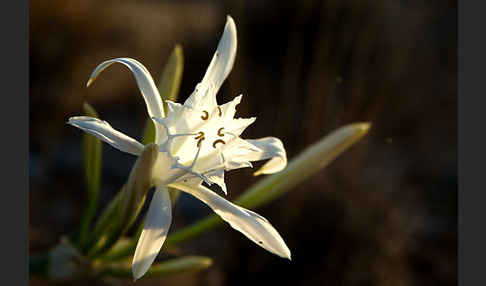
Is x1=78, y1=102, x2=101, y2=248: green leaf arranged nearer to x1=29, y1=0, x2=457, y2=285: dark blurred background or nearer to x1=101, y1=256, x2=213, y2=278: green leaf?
x1=101, y1=256, x2=213, y2=278: green leaf

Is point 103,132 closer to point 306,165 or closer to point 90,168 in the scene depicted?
point 90,168

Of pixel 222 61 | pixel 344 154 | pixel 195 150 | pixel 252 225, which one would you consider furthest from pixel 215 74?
pixel 344 154

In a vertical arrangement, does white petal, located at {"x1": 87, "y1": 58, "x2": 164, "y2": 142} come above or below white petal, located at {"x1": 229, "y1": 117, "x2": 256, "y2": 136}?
above

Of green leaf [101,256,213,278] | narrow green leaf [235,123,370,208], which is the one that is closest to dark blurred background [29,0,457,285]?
green leaf [101,256,213,278]

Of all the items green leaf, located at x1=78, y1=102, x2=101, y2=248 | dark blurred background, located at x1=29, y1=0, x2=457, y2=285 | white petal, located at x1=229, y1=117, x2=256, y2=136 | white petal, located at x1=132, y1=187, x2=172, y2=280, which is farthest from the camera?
dark blurred background, located at x1=29, y1=0, x2=457, y2=285

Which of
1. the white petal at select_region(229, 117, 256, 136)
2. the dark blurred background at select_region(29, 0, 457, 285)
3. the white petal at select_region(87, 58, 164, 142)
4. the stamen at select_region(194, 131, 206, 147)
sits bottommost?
the dark blurred background at select_region(29, 0, 457, 285)

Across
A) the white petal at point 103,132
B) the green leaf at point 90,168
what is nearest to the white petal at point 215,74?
the white petal at point 103,132

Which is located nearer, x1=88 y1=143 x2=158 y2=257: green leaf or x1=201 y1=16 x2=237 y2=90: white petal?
x1=88 y1=143 x2=158 y2=257: green leaf
